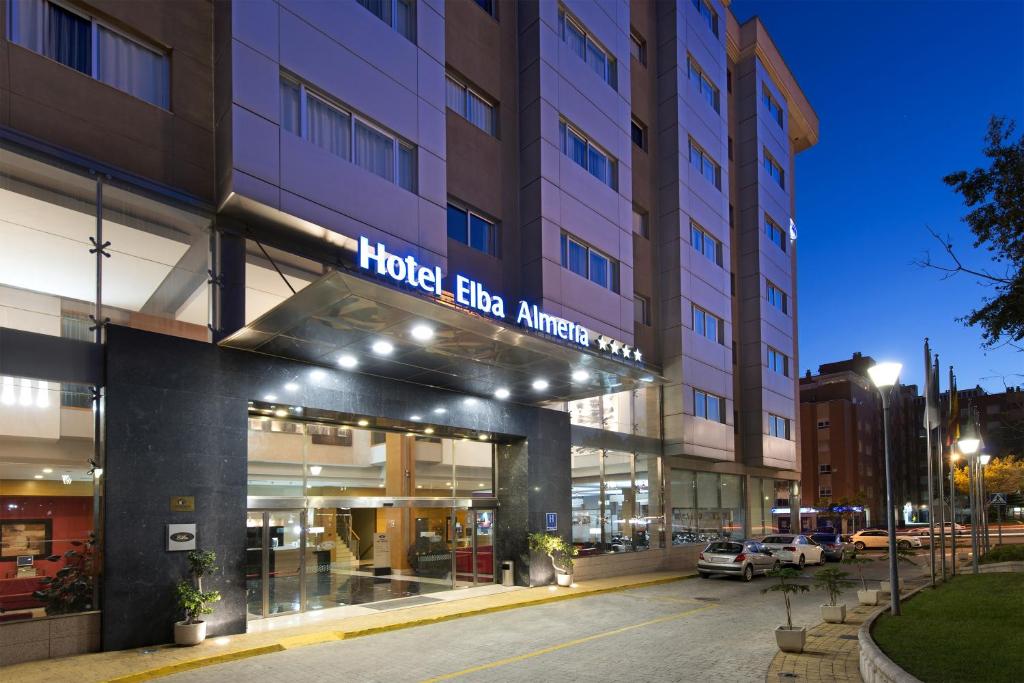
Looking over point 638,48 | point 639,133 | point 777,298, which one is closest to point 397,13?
point 639,133

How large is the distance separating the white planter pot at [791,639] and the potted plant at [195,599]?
32.9ft

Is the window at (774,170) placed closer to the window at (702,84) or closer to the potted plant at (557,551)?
the window at (702,84)

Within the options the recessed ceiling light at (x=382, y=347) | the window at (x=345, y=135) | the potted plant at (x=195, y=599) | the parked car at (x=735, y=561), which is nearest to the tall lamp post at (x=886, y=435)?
the recessed ceiling light at (x=382, y=347)

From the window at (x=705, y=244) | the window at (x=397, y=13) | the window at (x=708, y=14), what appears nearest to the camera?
the window at (x=397, y=13)

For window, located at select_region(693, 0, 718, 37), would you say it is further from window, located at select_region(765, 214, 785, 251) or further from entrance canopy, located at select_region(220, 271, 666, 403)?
entrance canopy, located at select_region(220, 271, 666, 403)

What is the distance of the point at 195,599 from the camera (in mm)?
13938

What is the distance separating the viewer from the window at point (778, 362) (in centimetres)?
4194

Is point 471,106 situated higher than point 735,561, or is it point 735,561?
point 471,106

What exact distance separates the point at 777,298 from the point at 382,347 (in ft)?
108

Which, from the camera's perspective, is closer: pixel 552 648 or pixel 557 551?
pixel 552 648

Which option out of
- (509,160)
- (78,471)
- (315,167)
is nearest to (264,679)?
(78,471)

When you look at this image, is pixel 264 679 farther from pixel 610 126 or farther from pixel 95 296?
pixel 610 126

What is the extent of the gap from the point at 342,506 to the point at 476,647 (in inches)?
243

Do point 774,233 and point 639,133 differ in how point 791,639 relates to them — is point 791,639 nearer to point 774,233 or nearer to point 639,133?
point 639,133
